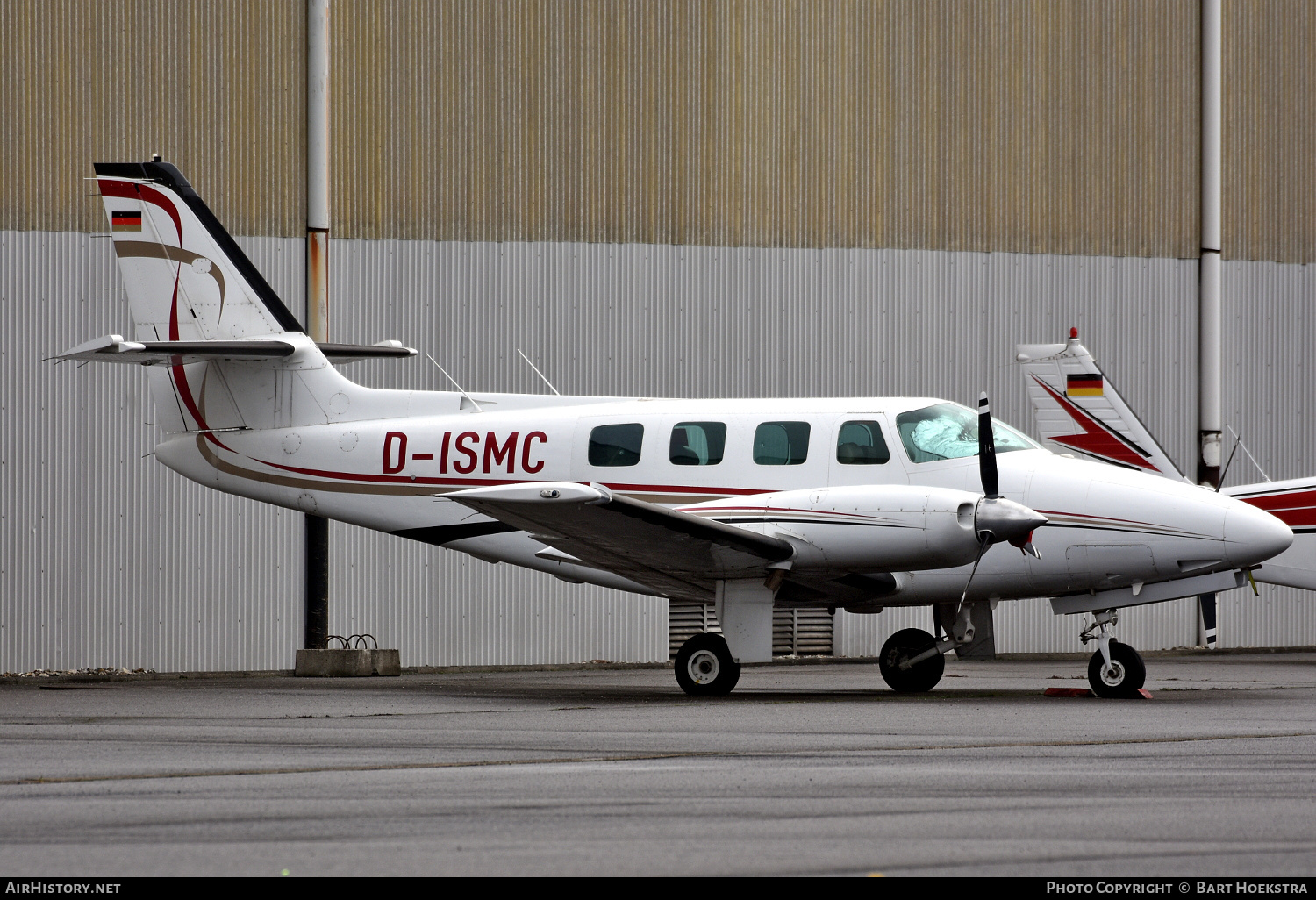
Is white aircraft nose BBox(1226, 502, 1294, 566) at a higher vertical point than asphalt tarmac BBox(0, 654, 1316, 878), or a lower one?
higher

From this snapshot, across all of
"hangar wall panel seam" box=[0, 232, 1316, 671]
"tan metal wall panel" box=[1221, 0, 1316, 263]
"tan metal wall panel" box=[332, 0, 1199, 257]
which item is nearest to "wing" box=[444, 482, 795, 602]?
"hangar wall panel seam" box=[0, 232, 1316, 671]

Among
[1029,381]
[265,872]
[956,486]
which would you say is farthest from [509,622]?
[265,872]

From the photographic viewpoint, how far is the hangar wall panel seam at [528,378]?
19641 mm

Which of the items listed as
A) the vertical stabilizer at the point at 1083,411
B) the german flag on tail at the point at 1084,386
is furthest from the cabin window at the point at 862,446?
the german flag on tail at the point at 1084,386

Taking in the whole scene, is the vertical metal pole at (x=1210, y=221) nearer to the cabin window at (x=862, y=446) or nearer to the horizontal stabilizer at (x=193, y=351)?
the cabin window at (x=862, y=446)

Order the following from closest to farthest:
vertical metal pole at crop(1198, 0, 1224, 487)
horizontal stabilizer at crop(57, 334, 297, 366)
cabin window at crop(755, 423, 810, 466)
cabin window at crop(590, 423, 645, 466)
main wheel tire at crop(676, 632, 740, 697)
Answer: main wheel tire at crop(676, 632, 740, 697)
cabin window at crop(755, 423, 810, 466)
horizontal stabilizer at crop(57, 334, 297, 366)
cabin window at crop(590, 423, 645, 466)
vertical metal pole at crop(1198, 0, 1224, 487)


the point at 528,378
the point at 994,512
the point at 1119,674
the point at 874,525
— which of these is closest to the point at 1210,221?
the point at 528,378

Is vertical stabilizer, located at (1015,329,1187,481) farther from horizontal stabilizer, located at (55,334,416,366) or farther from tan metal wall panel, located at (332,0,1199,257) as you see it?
horizontal stabilizer, located at (55,334,416,366)

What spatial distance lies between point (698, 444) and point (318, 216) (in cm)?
849

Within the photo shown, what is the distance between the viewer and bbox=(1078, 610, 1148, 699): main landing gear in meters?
12.8

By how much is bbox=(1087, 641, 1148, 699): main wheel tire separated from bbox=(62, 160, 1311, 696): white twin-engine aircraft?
2cm

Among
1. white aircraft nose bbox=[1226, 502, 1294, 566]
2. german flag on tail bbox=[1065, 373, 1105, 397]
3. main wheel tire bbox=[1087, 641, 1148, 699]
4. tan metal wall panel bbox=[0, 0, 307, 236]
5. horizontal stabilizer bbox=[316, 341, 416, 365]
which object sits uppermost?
tan metal wall panel bbox=[0, 0, 307, 236]

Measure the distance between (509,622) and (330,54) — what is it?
8397 millimetres

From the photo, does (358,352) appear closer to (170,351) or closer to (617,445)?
(170,351)
